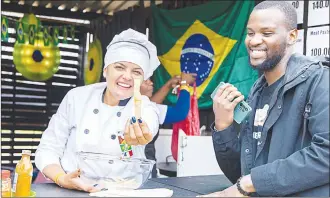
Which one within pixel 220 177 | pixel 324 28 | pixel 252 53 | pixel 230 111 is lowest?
pixel 220 177

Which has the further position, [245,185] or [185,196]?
[185,196]

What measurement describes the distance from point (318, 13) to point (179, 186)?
7.72ft

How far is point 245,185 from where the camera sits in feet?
5.24

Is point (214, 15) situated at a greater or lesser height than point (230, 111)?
greater

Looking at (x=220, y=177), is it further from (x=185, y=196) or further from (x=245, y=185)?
(x=245, y=185)

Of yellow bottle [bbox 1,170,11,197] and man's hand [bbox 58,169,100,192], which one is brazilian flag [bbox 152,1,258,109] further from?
yellow bottle [bbox 1,170,11,197]

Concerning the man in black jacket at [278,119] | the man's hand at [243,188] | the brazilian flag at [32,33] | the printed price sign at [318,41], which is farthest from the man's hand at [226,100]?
the brazilian flag at [32,33]

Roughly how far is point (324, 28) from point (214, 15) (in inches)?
57.7

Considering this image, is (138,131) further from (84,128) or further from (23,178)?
(23,178)

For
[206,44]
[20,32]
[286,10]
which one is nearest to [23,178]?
[286,10]

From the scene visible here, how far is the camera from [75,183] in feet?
5.74

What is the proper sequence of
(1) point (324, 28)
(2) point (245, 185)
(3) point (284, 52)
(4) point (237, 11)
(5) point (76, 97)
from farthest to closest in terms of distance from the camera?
(4) point (237, 11) → (1) point (324, 28) → (5) point (76, 97) → (3) point (284, 52) → (2) point (245, 185)

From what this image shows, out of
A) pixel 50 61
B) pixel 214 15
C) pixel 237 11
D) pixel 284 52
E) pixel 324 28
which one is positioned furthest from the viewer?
pixel 50 61

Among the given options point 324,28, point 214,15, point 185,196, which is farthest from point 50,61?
point 185,196
